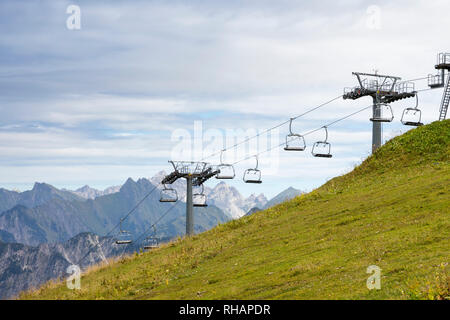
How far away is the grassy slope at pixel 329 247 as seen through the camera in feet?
61.7

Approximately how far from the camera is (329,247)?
25.2 m

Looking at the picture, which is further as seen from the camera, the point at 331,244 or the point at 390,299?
the point at 331,244

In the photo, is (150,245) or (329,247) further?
(150,245)

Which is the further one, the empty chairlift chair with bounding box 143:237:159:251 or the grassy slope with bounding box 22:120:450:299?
the empty chairlift chair with bounding box 143:237:159:251

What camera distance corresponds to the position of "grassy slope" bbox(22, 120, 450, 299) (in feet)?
61.7

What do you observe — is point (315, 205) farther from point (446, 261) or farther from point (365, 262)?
point (446, 261)

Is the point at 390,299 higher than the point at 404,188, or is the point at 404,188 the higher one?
the point at 404,188

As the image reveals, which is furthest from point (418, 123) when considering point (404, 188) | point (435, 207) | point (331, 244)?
point (331, 244)

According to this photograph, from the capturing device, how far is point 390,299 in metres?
14.4

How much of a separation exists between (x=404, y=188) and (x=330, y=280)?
20154mm

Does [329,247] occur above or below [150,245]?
below

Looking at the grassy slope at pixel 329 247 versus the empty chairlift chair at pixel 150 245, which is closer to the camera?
the grassy slope at pixel 329 247
